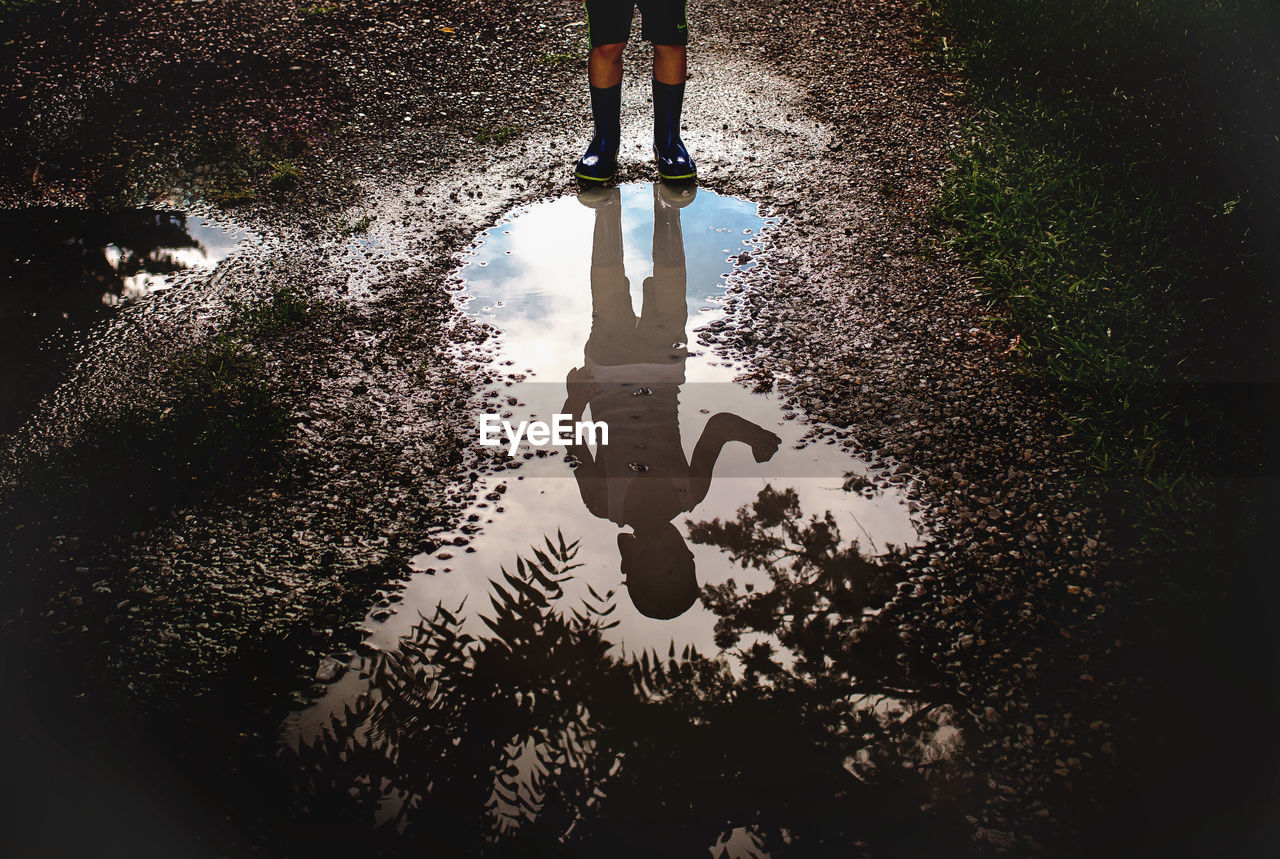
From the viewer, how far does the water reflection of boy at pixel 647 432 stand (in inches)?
98.3

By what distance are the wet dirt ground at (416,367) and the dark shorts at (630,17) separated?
0.61 metres

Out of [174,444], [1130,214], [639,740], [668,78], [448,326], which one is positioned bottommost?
[639,740]

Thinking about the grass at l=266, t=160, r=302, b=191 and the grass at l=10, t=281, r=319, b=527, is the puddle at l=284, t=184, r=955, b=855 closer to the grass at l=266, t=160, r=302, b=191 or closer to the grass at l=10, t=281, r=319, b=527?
the grass at l=10, t=281, r=319, b=527

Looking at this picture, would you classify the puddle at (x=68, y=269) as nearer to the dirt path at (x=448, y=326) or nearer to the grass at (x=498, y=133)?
the dirt path at (x=448, y=326)

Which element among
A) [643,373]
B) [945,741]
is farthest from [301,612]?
[945,741]

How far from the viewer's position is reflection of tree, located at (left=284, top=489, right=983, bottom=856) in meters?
1.85

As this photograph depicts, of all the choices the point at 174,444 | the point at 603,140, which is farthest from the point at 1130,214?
the point at 174,444

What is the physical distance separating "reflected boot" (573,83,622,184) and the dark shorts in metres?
0.25

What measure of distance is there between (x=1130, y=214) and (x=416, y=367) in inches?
127

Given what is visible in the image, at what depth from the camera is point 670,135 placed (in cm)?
427

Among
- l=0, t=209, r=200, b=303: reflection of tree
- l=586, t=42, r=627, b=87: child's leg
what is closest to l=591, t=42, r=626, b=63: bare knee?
l=586, t=42, r=627, b=87: child's leg

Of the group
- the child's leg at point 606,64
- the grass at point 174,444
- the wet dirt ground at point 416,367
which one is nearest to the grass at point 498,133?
the wet dirt ground at point 416,367

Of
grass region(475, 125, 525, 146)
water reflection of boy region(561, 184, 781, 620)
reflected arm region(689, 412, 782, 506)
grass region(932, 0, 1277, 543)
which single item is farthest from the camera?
grass region(475, 125, 525, 146)

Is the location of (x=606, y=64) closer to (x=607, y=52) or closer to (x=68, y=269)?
(x=607, y=52)
